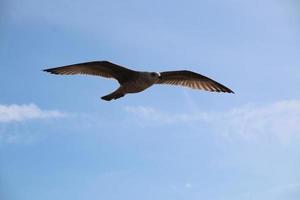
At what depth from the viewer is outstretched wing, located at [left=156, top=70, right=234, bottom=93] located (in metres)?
25.5

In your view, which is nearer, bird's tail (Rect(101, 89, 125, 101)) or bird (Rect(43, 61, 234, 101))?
bird (Rect(43, 61, 234, 101))

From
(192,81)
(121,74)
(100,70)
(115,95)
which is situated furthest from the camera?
(192,81)

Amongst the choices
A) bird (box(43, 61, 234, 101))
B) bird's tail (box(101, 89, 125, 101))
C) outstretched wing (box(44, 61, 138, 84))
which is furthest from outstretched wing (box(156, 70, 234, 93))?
bird's tail (box(101, 89, 125, 101))

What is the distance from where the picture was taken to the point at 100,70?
79.3 feet

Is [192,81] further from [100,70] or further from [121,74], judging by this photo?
[100,70]

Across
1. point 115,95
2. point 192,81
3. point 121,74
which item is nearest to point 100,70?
point 121,74

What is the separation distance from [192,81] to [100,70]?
170 inches

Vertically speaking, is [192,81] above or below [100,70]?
above

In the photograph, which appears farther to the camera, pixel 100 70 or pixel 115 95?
pixel 100 70

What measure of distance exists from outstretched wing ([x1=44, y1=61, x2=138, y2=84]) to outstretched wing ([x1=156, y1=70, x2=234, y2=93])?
214cm

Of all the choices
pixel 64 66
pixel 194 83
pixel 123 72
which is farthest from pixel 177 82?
pixel 64 66

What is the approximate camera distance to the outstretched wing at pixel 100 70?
2362cm

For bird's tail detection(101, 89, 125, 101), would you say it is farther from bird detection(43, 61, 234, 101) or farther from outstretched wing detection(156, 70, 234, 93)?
outstretched wing detection(156, 70, 234, 93)

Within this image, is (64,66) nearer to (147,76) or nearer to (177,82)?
(147,76)
